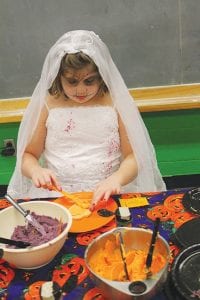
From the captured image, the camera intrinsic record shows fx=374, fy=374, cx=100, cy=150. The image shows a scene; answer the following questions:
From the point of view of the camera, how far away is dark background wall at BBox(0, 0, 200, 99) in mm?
2180

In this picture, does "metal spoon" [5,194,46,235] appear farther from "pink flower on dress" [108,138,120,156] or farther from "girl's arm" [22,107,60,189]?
"pink flower on dress" [108,138,120,156]

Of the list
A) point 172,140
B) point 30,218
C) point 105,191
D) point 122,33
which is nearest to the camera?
point 30,218

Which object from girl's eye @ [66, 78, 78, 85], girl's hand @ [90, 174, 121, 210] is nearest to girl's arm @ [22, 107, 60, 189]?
girl's eye @ [66, 78, 78, 85]

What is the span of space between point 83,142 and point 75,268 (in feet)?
2.68

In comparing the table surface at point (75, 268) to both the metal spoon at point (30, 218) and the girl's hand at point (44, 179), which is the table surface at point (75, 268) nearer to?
the metal spoon at point (30, 218)

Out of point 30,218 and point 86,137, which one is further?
point 86,137

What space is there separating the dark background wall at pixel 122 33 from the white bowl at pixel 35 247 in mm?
1401

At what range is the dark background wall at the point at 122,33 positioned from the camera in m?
2.18

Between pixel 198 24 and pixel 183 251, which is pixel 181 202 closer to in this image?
pixel 183 251

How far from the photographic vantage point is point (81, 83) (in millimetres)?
1510

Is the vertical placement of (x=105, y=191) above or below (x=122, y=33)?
below

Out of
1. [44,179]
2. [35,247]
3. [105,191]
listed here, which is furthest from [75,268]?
[44,179]

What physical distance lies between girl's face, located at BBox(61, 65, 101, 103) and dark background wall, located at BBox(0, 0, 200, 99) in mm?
793

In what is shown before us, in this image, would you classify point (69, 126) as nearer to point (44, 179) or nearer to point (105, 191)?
point (44, 179)
